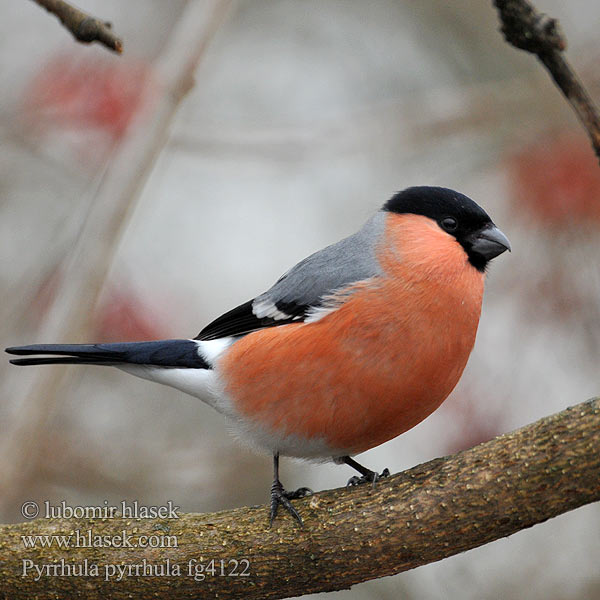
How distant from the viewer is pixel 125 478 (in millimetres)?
5168

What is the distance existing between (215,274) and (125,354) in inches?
117

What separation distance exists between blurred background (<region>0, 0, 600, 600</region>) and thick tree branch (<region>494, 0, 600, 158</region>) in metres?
1.98

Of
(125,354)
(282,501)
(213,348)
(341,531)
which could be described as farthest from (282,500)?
(125,354)

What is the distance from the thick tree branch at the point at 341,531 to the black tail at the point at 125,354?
0.74m

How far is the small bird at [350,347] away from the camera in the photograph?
325 cm

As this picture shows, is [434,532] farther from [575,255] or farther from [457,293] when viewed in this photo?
[575,255]

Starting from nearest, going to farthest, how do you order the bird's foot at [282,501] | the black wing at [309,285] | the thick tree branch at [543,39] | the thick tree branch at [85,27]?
1. the thick tree branch at [543,39]
2. the thick tree branch at [85,27]
3. the bird's foot at [282,501]
4. the black wing at [309,285]

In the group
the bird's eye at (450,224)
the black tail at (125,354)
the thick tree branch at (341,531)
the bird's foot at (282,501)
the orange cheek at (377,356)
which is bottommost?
the thick tree branch at (341,531)

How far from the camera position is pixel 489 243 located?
353 cm

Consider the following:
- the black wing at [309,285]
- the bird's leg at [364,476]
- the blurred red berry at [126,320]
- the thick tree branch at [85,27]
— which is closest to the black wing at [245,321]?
the black wing at [309,285]

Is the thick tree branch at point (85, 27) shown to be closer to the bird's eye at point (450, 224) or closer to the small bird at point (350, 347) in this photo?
the small bird at point (350, 347)

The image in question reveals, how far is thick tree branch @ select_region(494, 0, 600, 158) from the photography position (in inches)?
84.6

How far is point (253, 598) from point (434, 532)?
716 mm

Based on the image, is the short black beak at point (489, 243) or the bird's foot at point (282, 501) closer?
the bird's foot at point (282, 501)
